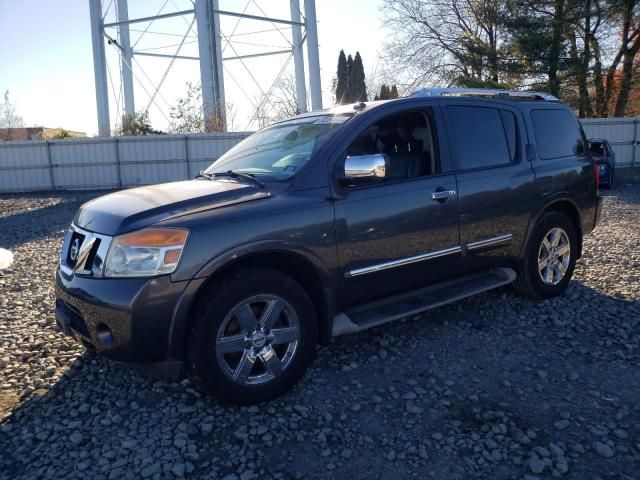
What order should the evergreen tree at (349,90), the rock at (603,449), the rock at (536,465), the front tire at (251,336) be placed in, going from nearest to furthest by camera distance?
the rock at (536,465), the rock at (603,449), the front tire at (251,336), the evergreen tree at (349,90)

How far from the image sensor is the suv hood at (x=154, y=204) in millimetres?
3211

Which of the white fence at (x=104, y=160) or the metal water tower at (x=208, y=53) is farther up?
the metal water tower at (x=208, y=53)

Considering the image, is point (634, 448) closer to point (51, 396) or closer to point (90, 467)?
point (90, 467)

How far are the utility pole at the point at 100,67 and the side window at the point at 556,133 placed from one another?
2148 centimetres

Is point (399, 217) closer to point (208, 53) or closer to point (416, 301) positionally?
point (416, 301)

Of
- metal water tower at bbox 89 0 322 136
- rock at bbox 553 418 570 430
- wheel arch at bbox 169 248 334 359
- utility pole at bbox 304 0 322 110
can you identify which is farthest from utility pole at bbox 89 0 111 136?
rock at bbox 553 418 570 430

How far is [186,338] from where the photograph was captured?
3.16 metres

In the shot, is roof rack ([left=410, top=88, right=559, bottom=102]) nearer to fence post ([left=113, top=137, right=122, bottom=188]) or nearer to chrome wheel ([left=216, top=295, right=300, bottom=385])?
chrome wheel ([left=216, top=295, right=300, bottom=385])

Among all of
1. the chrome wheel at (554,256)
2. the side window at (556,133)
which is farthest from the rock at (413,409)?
the side window at (556,133)

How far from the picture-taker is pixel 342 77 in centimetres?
4181

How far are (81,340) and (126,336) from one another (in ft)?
1.65

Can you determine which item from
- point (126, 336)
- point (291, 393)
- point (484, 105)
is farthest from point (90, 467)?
point (484, 105)

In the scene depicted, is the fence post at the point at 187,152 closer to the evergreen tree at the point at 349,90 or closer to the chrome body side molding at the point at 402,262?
the chrome body side molding at the point at 402,262

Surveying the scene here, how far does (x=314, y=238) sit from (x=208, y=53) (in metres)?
18.6
